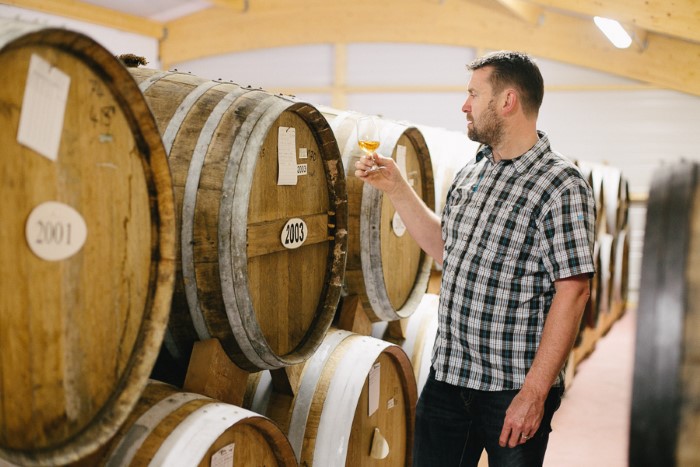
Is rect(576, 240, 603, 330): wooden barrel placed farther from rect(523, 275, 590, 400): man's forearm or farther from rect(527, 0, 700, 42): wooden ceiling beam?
rect(523, 275, 590, 400): man's forearm

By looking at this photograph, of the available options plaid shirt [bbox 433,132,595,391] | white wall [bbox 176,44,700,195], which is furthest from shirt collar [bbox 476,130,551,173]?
white wall [bbox 176,44,700,195]

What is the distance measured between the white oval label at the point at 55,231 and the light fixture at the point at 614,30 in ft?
24.9

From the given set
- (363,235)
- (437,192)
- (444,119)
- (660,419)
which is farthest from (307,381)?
(444,119)

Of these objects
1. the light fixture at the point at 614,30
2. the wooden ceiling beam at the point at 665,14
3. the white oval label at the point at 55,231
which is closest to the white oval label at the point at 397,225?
the white oval label at the point at 55,231

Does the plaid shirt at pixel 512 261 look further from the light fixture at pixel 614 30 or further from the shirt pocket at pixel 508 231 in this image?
the light fixture at pixel 614 30

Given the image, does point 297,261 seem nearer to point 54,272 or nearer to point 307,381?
point 307,381

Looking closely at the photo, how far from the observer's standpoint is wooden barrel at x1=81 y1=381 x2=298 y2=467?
5.55ft

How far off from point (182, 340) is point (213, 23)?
39.4ft

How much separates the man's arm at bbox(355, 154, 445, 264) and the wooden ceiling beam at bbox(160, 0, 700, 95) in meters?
8.27

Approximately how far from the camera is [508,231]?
2244mm

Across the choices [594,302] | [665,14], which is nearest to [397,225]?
[594,302]

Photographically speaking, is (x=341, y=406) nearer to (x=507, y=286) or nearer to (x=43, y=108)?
(x=507, y=286)

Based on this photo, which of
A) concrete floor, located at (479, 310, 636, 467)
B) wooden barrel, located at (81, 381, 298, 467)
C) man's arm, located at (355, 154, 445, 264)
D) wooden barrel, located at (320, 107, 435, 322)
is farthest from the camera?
concrete floor, located at (479, 310, 636, 467)

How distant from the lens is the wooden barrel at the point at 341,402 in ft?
7.75
